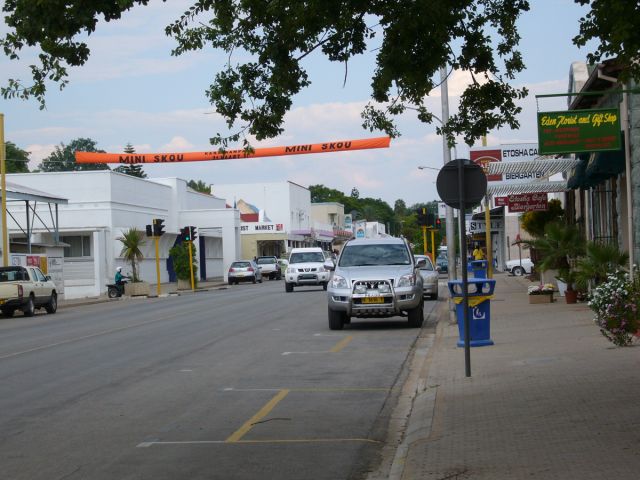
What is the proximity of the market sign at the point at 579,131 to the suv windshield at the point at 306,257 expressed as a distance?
2689cm

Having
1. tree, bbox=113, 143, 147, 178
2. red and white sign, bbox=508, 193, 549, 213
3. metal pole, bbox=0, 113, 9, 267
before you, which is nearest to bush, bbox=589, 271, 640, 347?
red and white sign, bbox=508, 193, 549, 213

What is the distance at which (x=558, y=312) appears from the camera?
23578mm

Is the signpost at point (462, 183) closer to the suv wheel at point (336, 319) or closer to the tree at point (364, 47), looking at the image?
the tree at point (364, 47)

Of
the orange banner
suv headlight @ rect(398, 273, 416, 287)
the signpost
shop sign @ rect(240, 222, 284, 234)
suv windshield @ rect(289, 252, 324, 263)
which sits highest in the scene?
the orange banner

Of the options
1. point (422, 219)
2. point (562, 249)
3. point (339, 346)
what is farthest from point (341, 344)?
point (422, 219)

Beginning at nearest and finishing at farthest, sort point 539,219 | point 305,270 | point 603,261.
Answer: point 603,261
point 539,219
point 305,270

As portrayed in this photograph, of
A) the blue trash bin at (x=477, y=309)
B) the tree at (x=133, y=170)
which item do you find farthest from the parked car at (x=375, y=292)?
the tree at (x=133, y=170)

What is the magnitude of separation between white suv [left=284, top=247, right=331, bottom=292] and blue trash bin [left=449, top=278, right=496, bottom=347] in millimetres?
25747

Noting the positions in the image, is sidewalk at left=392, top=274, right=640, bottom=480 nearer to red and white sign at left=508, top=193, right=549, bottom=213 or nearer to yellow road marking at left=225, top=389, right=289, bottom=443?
yellow road marking at left=225, top=389, right=289, bottom=443

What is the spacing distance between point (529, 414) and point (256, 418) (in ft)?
9.86

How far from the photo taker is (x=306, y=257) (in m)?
45.8

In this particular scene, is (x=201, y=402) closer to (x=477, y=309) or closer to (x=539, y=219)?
(x=477, y=309)

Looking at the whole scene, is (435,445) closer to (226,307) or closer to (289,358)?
(289,358)

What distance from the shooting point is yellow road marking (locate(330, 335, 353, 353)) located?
17.6 meters
